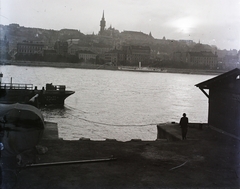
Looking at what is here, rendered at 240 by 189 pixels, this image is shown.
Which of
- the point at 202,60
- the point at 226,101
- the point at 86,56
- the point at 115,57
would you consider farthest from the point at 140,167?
the point at 115,57

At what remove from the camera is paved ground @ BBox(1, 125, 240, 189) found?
22.0 feet

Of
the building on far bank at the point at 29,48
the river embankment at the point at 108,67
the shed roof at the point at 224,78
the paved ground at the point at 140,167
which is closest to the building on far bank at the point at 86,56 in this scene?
the river embankment at the point at 108,67

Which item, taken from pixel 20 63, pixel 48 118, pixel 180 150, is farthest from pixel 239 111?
pixel 20 63

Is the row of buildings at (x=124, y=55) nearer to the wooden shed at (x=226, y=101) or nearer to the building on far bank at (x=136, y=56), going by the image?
the building on far bank at (x=136, y=56)

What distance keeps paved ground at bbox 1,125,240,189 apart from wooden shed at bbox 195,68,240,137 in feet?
3.92

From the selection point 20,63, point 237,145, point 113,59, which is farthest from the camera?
point 113,59

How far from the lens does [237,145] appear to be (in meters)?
10.8

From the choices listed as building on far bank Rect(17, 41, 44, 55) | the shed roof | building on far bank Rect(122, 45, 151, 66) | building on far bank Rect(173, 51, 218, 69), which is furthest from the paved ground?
building on far bank Rect(122, 45, 151, 66)

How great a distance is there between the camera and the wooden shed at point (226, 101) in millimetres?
12117

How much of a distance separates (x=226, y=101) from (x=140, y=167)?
653 cm

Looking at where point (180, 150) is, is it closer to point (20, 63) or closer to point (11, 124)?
point (11, 124)

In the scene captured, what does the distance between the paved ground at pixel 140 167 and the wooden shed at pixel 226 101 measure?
3.92 feet

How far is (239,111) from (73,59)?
134586mm

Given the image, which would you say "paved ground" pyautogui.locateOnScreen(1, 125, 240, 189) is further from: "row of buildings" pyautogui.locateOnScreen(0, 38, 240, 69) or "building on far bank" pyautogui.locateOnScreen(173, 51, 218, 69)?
"building on far bank" pyautogui.locateOnScreen(173, 51, 218, 69)
